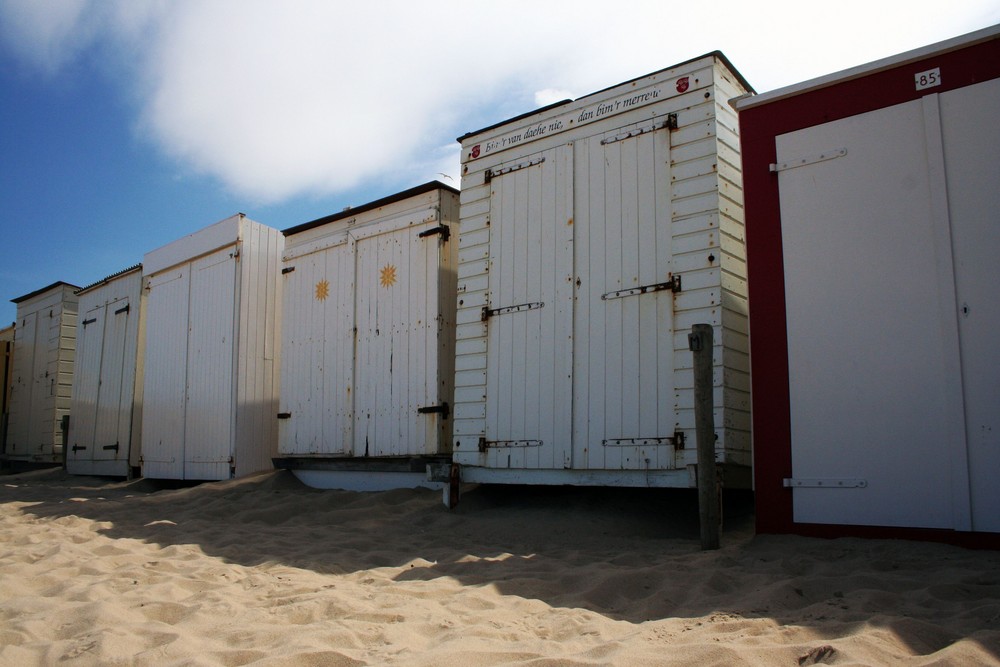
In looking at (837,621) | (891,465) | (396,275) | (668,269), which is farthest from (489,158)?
(837,621)

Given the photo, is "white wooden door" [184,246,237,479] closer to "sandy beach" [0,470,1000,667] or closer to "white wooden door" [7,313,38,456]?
"sandy beach" [0,470,1000,667]

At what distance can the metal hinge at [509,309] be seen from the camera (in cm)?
645

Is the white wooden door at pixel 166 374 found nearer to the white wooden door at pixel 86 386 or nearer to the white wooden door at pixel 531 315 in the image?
the white wooden door at pixel 86 386

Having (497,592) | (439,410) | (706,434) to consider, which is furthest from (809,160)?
(439,410)

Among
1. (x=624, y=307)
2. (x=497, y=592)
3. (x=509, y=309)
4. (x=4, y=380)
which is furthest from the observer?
(x=4, y=380)

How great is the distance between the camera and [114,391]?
11938mm

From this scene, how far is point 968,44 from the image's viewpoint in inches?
175

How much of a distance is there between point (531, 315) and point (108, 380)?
8.78 metres

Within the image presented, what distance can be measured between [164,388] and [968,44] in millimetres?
10184

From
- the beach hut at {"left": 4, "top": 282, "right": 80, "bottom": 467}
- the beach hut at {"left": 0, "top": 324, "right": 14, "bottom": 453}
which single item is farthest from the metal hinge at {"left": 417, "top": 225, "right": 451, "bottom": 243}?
the beach hut at {"left": 0, "top": 324, "right": 14, "bottom": 453}

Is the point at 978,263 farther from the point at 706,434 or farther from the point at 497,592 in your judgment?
the point at 497,592

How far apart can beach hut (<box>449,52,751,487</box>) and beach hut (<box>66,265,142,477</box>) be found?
698 cm

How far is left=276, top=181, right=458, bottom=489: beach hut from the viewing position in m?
7.52

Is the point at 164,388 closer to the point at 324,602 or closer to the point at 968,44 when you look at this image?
the point at 324,602
